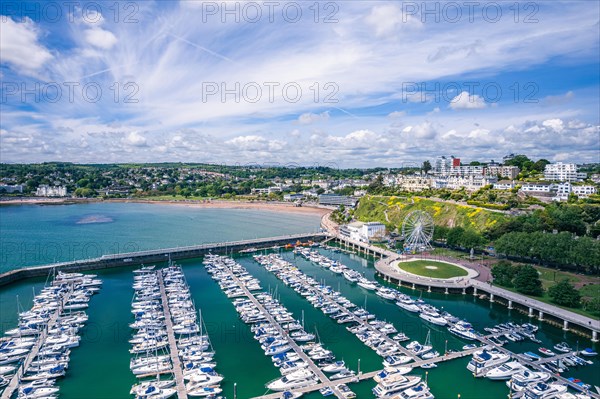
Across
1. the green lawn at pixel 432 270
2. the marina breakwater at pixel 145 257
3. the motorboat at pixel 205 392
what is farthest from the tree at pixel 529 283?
the marina breakwater at pixel 145 257

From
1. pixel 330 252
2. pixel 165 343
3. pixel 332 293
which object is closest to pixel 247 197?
pixel 330 252

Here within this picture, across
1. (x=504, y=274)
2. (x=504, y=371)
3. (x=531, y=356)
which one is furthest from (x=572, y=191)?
(x=504, y=371)

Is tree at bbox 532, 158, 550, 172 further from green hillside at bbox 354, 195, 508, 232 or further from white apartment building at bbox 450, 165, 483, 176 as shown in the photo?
green hillside at bbox 354, 195, 508, 232

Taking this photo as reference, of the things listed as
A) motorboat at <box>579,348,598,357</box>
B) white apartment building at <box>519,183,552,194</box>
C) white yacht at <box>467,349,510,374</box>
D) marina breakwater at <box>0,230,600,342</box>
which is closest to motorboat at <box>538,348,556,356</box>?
motorboat at <box>579,348,598,357</box>

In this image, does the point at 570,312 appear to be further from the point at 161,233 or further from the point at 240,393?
A: the point at 161,233

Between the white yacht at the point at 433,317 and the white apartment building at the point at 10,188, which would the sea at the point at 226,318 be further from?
the white apartment building at the point at 10,188
